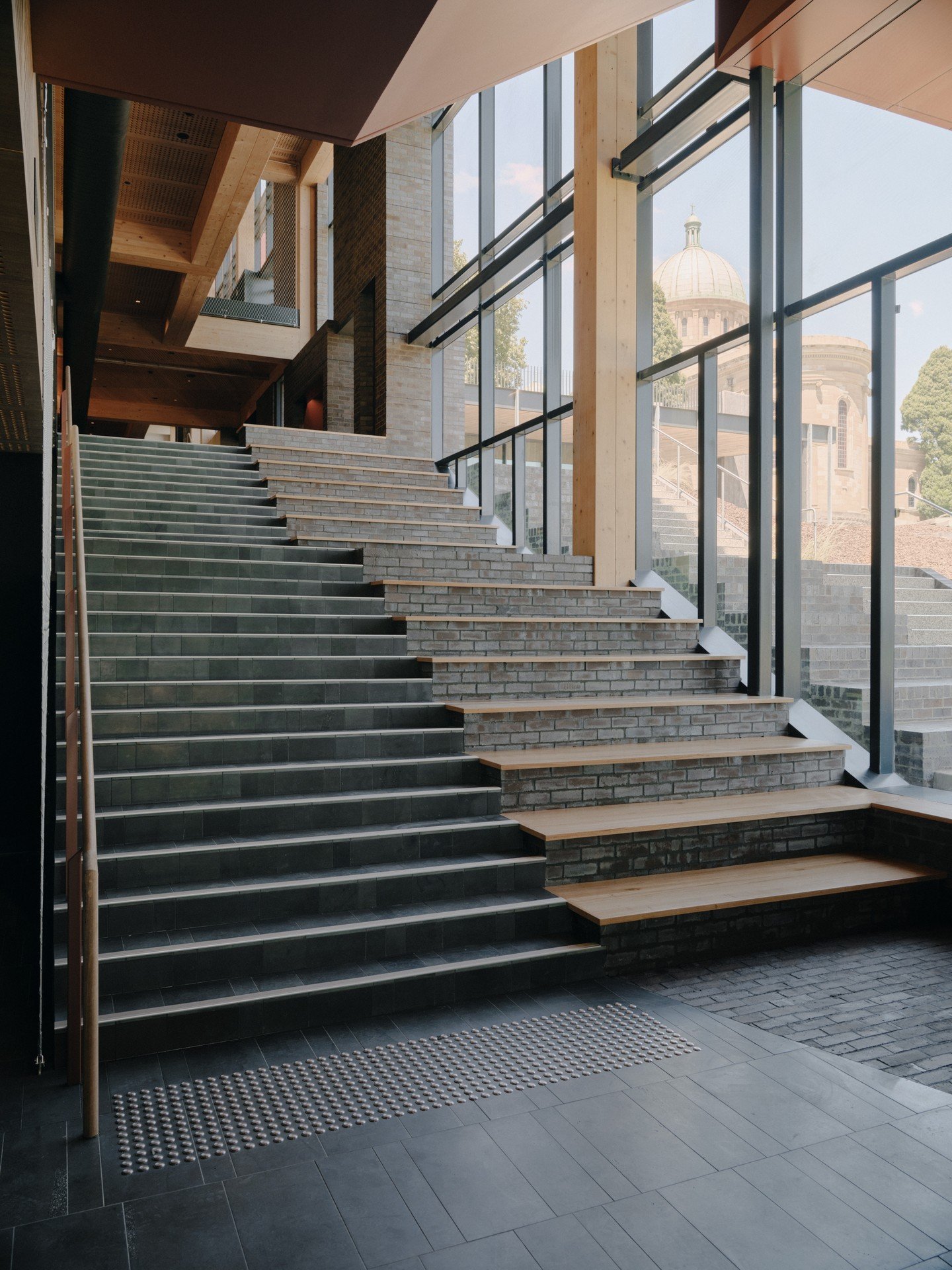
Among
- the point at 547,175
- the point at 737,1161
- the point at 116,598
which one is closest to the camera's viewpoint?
the point at 737,1161

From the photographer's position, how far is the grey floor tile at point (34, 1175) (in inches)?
91.4

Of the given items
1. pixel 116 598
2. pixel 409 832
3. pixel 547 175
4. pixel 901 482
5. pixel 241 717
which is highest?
pixel 547 175

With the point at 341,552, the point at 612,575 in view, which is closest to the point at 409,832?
the point at 341,552

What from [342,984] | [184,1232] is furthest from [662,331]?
[184,1232]

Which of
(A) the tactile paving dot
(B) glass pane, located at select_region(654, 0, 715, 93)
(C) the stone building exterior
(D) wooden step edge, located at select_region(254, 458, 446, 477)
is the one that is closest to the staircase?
(A) the tactile paving dot

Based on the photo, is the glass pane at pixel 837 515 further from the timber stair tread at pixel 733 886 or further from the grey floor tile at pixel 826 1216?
the grey floor tile at pixel 826 1216

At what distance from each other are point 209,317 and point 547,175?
24.6 feet

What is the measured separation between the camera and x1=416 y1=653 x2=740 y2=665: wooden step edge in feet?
18.2

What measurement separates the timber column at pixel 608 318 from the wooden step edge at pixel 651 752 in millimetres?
2183

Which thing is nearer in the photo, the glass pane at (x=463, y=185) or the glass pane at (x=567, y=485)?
the glass pane at (x=567, y=485)

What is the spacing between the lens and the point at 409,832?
417 cm

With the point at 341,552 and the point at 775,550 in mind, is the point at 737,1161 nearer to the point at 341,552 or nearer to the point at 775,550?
the point at 775,550

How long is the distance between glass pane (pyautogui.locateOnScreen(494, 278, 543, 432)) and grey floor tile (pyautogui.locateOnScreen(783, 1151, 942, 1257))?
24.4 feet

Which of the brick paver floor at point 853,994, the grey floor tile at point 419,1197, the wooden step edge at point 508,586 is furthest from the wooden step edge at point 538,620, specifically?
the grey floor tile at point 419,1197
